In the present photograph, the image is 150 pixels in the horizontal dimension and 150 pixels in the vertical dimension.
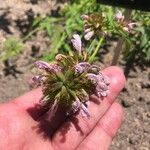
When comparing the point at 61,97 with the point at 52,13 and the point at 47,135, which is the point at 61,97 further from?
the point at 52,13

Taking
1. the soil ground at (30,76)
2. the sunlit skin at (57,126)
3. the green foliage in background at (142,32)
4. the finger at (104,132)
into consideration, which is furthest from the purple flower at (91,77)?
the soil ground at (30,76)

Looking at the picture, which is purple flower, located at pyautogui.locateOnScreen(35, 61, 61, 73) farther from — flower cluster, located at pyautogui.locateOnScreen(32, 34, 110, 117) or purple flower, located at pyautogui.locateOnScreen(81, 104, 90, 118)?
purple flower, located at pyautogui.locateOnScreen(81, 104, 90, 118)

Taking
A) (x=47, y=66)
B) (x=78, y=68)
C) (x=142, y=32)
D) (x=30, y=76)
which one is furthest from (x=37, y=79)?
(x=30, y=76)

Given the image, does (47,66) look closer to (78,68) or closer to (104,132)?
(78,68)

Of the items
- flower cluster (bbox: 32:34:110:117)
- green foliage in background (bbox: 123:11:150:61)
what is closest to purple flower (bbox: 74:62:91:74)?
flower cluster (bbox: 32:34:110:117)

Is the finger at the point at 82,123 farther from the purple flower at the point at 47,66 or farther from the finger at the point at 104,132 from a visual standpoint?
the purple flower at the point at 47,66

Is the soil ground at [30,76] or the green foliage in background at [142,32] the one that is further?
the soil ground at [30,76]

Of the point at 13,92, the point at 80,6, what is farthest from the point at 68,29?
the point at 13,92
